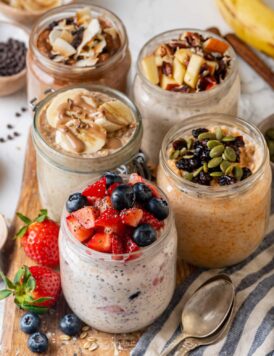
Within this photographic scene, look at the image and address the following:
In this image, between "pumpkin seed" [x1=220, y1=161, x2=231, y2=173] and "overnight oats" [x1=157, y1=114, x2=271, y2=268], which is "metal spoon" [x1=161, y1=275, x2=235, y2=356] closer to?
"overnight oats" [x1=157, y1=114, x2=271, y2=268]

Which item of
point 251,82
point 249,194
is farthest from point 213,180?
point 251,82

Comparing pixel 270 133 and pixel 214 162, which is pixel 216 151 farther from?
pixel 270 133

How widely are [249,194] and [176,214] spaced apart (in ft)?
0.72

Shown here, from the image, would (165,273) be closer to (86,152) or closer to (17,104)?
(86,152)

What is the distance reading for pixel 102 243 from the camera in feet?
7.30

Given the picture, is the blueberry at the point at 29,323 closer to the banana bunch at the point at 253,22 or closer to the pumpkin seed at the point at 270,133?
the pumpkin seed at the point at 270,133

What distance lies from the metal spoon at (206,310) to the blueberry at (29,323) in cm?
38

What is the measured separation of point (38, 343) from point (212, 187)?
0.67 meters

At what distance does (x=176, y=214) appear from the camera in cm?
248

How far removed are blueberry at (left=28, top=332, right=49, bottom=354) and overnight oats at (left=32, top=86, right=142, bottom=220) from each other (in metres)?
0.46

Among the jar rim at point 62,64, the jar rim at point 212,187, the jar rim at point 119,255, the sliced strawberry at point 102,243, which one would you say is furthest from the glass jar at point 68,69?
the sliced strawberry at point 102,243

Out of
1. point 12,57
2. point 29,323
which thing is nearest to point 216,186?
point 29,323

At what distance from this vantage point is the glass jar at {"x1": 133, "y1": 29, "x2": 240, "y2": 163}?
8.86 feet

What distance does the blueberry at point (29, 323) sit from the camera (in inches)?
97.0
